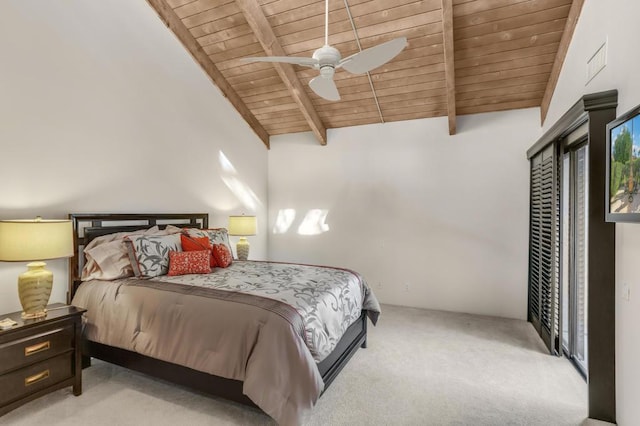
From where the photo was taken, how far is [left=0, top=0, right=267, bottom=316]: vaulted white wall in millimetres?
2715

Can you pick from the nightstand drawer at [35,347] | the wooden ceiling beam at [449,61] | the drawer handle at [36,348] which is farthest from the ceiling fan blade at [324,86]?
the drawer handle at [36,348]

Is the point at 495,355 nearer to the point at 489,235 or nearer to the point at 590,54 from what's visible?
the point at 489,235

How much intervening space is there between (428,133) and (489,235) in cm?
164

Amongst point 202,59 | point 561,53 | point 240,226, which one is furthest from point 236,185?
point 561,53

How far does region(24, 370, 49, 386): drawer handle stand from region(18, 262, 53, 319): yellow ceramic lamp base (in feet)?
1.28

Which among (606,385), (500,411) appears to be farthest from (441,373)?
(606,385)

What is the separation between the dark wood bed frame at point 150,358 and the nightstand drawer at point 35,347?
0.40m

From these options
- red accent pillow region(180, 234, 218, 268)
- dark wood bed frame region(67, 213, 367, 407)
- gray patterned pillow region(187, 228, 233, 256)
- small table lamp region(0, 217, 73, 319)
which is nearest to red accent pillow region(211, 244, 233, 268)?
red accent pillow region(180, 234, 218, 268)

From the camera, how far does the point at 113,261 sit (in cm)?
301

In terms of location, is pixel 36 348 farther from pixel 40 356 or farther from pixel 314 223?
pixel 314 223

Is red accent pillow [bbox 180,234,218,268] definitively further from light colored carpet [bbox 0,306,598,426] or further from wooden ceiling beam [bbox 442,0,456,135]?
wooden ceiling beam [bbox 442,0,456,135]

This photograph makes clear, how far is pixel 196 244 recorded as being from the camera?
11.5 ft

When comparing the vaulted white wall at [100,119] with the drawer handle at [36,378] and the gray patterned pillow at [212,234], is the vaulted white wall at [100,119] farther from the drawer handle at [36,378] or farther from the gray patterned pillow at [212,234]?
the drawer handle at [36,378]

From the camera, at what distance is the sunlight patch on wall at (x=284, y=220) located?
5824 mm
